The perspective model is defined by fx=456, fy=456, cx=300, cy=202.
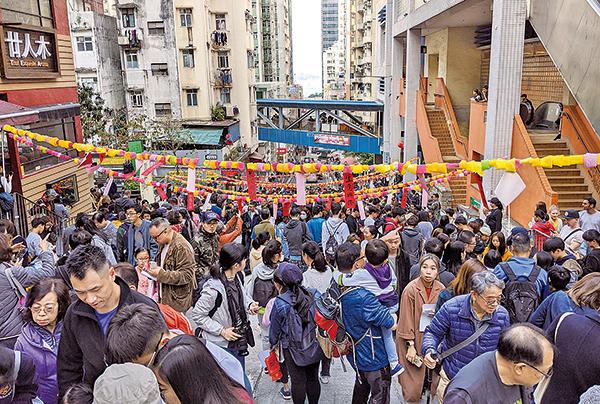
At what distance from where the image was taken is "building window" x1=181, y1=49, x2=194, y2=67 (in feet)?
107

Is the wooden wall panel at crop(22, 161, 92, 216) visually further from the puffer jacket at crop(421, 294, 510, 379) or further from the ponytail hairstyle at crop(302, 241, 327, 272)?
the puffer jacket at crop(421, 294, 510, 379)

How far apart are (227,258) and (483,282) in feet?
7.42

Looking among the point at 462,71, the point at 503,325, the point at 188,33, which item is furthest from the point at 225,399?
the point at 188,33

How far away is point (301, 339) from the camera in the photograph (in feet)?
14.3

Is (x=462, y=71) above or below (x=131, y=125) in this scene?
above

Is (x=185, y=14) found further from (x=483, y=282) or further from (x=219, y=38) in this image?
(x=483, y=282)

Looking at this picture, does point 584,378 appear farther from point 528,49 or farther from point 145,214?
point 528,49

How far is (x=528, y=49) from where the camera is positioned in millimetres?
18656

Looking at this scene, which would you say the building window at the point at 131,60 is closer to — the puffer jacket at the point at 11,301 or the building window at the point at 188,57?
the building window at the point at 188,57

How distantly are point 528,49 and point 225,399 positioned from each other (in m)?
20.4

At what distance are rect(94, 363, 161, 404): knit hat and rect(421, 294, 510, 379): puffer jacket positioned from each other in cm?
242

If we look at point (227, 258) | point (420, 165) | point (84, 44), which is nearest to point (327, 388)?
point (227, 258)

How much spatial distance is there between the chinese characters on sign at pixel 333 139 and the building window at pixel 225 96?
7687mm

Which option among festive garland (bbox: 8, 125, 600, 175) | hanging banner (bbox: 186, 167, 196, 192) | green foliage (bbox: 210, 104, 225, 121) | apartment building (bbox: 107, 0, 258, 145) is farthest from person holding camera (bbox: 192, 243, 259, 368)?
green foliage (bbox: 210, 104, 225, 121)
